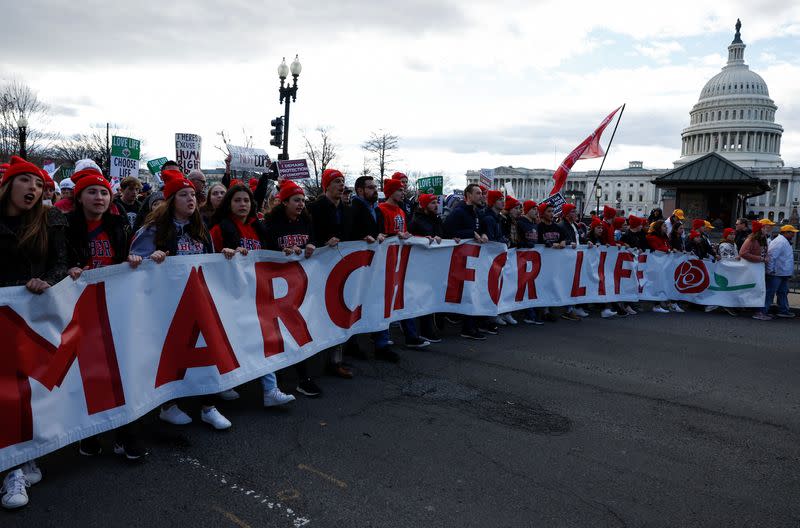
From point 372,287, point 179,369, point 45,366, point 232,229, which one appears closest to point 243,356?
point 179,369

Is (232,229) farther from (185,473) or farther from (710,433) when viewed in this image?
(710,433)

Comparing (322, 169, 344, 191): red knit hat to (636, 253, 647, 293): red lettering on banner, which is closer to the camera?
(322, 169, 344, 191): red knit hat

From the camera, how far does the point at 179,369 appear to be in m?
4.27

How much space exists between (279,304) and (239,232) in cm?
71

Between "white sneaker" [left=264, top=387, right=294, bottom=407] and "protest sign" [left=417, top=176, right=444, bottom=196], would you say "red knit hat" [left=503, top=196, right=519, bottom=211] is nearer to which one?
"white sneaker" [left=264, top=387, right=294, bottom=407]

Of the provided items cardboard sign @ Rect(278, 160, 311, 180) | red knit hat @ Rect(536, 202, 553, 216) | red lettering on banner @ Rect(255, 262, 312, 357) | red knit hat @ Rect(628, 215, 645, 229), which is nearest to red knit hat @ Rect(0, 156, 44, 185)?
red lettering on banner @ Rect(255, 262, 312, 357)

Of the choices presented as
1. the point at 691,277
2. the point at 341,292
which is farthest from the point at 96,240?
the point at 691,277

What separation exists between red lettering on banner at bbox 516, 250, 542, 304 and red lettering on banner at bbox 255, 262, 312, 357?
4.29 meters

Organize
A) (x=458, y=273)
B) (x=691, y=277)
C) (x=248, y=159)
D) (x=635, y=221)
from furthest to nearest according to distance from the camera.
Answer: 1. (x=248, y=159)
2. (x=691, y=277)
3. (x=635, y=221)
4. (x=458, y=273)

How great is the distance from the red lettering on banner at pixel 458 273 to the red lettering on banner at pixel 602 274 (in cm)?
336

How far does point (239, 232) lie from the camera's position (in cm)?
495

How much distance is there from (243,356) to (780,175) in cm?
12534

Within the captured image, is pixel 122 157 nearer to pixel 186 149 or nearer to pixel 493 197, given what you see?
pixel 186 149

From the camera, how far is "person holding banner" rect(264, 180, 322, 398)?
17.0 ft
